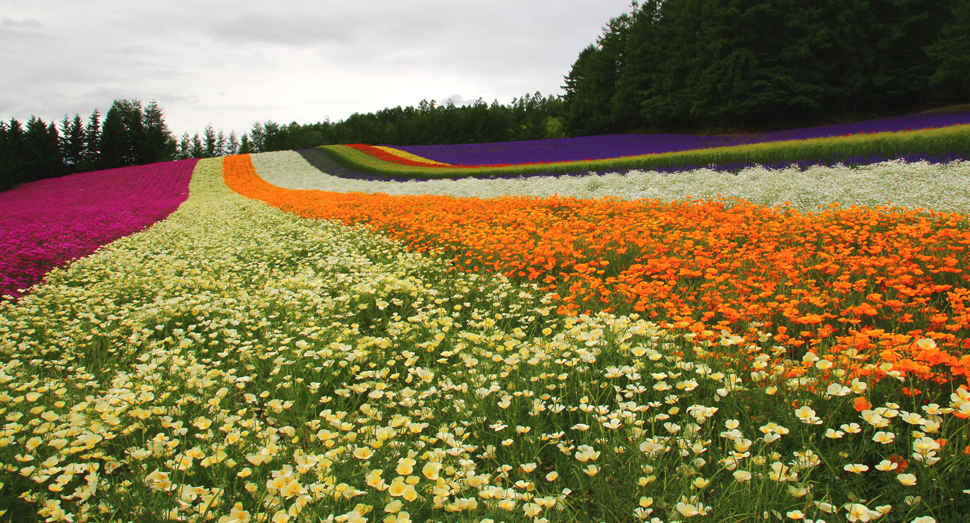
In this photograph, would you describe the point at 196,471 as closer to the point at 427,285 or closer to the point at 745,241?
the point at 427,285

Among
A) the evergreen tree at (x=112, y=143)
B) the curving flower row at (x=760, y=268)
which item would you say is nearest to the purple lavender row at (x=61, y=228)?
the curving flower row at (x=760, y=268)

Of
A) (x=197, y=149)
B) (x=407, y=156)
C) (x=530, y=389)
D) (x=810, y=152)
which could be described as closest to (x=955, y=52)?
(x=810, y=152)

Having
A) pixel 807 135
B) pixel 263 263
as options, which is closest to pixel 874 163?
pixel 263 263

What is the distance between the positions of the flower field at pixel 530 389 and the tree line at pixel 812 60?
28664mm

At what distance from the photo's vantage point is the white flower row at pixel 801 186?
7.07m

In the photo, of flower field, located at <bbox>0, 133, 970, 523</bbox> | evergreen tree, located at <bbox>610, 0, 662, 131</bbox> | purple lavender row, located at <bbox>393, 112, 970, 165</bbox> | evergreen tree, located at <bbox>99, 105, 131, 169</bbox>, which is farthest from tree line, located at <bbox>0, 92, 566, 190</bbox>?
flower field, located at <bbox>0, 133, 970, 523</bbox>

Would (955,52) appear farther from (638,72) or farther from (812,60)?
(638,72)

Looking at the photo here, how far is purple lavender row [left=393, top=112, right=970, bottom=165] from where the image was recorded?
22.8 metres

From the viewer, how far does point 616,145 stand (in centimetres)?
2950

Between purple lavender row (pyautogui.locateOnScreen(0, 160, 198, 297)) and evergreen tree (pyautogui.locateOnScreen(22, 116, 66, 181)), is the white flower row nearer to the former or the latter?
purple lavender row (pyautogui.locateOnScreen(0, 160, 198, 297))

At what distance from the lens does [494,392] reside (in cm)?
278

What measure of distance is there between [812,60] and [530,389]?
37398mm

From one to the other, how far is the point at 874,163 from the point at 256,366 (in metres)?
11.3

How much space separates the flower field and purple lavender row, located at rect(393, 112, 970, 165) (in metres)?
19.6
